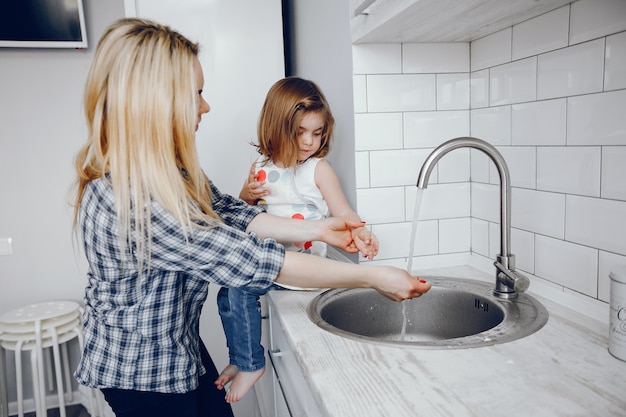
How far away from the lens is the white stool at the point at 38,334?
2029 mm

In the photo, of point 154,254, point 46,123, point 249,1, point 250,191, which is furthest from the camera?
point 46,123

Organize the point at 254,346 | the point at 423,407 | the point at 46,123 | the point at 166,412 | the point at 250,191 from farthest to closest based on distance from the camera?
the point at 46,123, the point at 250,191, the point at 254,346, the point at 166,412, the point at 423,407

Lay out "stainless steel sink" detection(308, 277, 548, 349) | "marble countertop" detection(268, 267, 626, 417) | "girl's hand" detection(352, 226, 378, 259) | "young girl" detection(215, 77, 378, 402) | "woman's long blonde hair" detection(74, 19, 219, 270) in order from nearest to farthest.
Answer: "marble countertop" detection(268, 267, 626, 417), "woman's long blonde hair" detection(74, 19, 219, 270), "stainless steel sink" detection(308, 277, 548, 349), "girl's hand" detection(352, 226, 378, 259), "young girl" detection(215, 77, 378, 402)

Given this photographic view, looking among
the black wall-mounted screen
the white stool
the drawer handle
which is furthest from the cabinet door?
the black wall-mounted screen

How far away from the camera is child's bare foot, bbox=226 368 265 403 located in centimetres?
123

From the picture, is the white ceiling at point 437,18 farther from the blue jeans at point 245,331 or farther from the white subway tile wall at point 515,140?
the blue jeans at point 245,331

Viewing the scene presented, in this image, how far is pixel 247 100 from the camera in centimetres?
179

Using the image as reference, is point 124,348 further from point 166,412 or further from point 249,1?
point 249,1

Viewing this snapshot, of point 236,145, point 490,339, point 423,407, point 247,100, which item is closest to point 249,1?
point 247,100

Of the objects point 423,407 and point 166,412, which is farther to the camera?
point 166,412

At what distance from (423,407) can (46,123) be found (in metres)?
2.34

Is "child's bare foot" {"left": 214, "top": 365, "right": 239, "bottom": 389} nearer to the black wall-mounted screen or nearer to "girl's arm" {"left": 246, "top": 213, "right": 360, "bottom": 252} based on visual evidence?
"girl's arm" {"left": 246, "top": 213, "right": 360, "bottom": 252}

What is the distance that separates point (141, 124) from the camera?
795 mm

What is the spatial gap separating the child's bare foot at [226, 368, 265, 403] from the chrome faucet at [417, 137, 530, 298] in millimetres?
640
